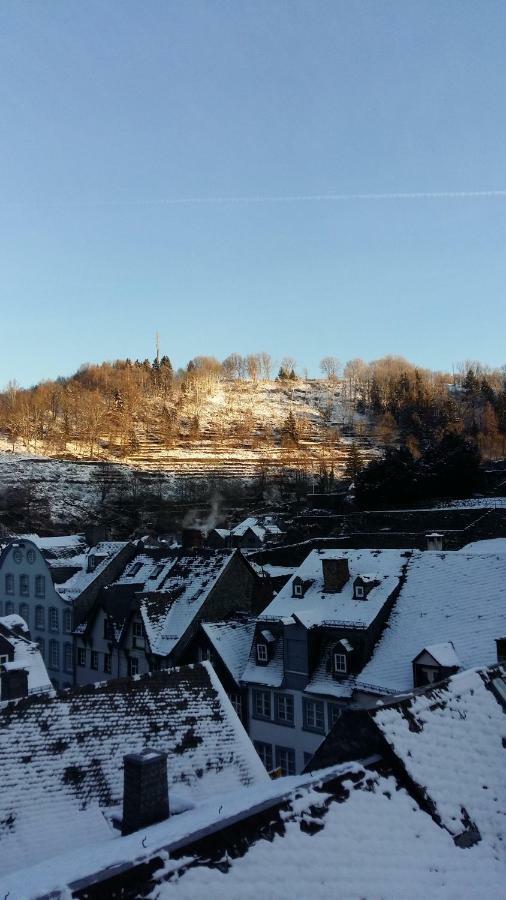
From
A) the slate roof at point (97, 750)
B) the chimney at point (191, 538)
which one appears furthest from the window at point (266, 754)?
the chimney at point (191, 538)

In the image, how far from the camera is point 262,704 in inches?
954

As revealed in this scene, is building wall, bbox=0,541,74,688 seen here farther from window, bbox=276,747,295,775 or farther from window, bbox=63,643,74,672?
window, bbox=276,747,295,775

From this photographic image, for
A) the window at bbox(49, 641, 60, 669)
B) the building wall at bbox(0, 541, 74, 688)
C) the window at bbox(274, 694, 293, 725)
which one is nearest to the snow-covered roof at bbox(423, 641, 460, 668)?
the window at bbox(274, 694, 293, 725)

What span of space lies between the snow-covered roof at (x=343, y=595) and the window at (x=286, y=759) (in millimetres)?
4297

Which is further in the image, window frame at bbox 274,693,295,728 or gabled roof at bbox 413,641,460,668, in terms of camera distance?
window frame at bbox 274,693,295,728

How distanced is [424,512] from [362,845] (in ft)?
142

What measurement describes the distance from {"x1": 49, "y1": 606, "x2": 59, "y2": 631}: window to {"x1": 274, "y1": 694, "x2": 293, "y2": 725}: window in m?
18.3

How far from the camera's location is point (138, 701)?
A: 15242 mm

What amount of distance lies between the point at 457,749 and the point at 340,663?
1220 cm

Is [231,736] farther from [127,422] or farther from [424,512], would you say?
[127,422]

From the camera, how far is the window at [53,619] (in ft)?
124

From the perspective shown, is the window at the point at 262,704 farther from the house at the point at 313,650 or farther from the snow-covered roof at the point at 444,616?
the snow-covered roof at the point at 444,616

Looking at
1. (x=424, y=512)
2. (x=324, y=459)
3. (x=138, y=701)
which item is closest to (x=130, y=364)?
(x=324, y=459)

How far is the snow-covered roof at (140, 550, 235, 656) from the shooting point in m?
28.9
